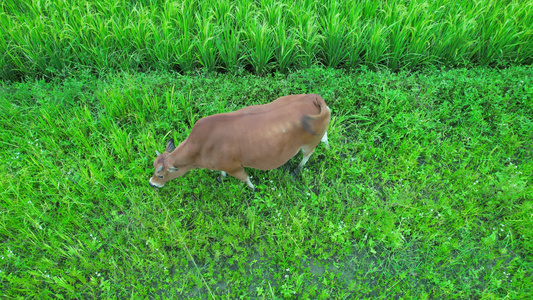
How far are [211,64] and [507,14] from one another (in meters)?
4.30

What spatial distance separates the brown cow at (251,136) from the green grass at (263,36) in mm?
1584

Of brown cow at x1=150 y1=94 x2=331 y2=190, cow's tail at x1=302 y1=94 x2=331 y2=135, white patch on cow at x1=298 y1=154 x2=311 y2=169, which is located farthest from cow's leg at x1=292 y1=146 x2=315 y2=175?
cow's tail at x1=302 y1=94 x2=331 y2=135

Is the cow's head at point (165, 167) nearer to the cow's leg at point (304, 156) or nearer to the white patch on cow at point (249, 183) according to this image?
the white patch on cow at point (249, 183)

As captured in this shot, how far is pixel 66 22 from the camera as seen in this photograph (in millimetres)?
4285

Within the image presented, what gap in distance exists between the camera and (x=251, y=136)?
2820 mm

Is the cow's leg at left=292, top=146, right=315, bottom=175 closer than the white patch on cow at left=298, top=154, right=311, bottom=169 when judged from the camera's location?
Yes

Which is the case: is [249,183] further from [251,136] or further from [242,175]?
[251,136]

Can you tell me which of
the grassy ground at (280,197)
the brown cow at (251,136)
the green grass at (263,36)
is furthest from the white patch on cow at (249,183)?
the green grass at (263,36)

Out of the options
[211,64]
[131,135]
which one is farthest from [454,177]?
[131,135]

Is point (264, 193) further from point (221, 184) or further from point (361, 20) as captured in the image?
point (361, 20)

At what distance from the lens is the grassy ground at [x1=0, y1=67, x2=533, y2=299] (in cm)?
297

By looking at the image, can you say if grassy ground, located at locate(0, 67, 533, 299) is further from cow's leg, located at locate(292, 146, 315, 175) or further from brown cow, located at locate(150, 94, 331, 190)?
brown cow, located at locate(150, 94, 331, 190)

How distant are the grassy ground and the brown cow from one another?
1.78 ft

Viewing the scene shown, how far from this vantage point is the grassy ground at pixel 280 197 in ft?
9.74
